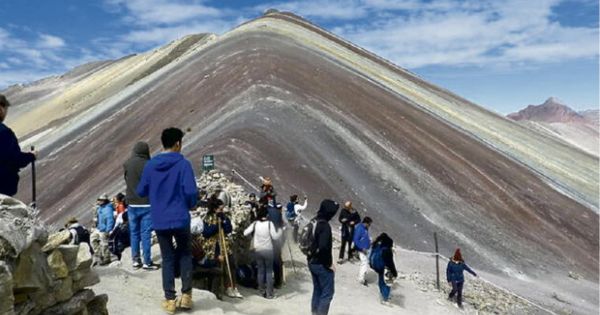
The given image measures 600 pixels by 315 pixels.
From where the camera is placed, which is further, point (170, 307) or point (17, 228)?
point (170, 307)

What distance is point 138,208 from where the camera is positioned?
927 cm

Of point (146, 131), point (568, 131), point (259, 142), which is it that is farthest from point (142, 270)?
point (568, 131)

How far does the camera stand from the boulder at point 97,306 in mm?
6649

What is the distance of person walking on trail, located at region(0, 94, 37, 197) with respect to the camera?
626cm

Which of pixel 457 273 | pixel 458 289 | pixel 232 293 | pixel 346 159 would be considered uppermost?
pixel 346 159

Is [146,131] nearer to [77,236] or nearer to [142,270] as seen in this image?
[77,236]

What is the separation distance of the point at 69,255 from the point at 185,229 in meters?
1.42

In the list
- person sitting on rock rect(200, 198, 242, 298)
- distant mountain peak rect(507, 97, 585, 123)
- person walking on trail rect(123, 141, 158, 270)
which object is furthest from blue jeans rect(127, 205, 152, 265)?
distant mountain peak rect(507, 97, 585, 123)

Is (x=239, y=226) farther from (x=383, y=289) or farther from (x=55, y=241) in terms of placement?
(x=55, y=241)

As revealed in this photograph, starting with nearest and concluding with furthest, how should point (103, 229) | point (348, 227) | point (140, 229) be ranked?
point (140, 229) → point (103, 229) → point (348, 227)

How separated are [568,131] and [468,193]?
372 feet

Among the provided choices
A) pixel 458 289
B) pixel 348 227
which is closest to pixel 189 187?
pixel 348 227

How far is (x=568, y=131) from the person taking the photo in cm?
12738

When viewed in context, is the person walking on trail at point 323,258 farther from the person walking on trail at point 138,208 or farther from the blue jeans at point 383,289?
the blue jeans at point 383,289
